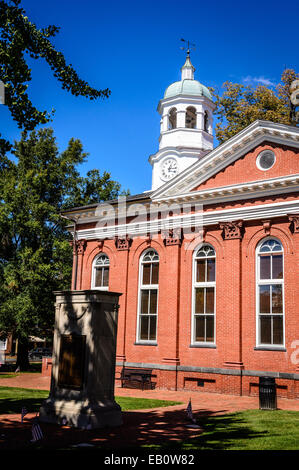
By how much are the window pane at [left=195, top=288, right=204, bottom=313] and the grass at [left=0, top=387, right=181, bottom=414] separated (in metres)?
5.89

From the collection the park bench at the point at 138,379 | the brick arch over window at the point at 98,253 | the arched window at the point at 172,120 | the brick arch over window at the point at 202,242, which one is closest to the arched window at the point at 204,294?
the brick arch over window at the point at 202,242

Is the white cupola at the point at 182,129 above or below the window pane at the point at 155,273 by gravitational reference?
above

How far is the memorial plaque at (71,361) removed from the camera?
11.4 metres

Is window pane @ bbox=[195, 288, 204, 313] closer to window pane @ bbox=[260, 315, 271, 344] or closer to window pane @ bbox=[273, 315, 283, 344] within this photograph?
window pane @ bbox=[260, 315, 271, 344]

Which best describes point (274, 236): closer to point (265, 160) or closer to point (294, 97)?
point (265, 160)

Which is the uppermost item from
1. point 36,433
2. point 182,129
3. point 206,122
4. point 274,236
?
point 206,122

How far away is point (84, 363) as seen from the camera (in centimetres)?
1141

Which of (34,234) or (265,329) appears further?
(34,234)

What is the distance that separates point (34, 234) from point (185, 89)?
14729 millimetres

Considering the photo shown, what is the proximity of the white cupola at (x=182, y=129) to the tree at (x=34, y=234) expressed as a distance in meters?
8.33

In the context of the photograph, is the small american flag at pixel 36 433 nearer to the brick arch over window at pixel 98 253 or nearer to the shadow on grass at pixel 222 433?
the shadow on grass at pixel 222 433

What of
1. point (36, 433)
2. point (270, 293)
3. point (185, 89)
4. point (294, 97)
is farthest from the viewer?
point (185, 89)

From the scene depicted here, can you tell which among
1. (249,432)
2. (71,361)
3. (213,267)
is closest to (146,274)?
(213,267)

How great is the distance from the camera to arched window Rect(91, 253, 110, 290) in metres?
25.7
